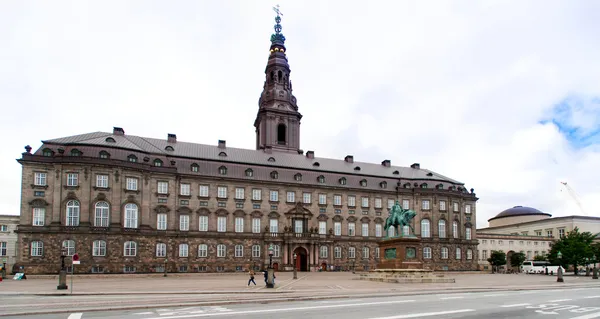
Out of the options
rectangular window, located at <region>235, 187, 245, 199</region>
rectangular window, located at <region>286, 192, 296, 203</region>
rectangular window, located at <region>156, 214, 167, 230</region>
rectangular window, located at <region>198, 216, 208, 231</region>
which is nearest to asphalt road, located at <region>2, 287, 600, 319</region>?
rectangular window, located at <region>156, 214, 167, 230</region>

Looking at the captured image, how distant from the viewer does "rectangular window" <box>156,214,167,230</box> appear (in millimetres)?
70688

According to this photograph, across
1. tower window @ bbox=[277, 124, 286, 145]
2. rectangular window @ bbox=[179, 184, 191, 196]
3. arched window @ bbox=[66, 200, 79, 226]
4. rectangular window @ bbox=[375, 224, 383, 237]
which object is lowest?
rectangular window @ bbox=[375, 224, 383, 237]

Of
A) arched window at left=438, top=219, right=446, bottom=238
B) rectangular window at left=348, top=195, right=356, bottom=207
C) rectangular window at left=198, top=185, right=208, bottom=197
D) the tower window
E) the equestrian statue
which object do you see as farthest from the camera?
the tower window

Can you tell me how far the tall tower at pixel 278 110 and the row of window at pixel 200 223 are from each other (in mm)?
16188

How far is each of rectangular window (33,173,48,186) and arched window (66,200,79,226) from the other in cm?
395

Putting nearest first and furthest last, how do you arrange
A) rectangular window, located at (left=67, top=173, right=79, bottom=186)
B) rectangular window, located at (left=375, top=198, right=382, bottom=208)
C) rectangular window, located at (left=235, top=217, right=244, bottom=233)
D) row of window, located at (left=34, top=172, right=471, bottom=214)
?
1. rectangular window, located at (left=67, top=173, right=79, bottom=186)
2. row of window, located at (left=34, top=172, right=471, bottom=214)
3. rectangular window, located at (left=235, top=217, right=244, bottom=233)
4. rectangular window, located at (left=375, top=198, right=382, bottom=208)

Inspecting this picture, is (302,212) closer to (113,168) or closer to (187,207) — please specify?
(187,207)

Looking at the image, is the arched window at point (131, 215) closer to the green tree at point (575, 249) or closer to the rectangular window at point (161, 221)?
the rectangular window at point (161, 221)

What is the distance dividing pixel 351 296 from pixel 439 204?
214 ft

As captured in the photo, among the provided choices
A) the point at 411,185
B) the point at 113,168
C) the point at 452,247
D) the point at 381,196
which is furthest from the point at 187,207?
the point at 452,247

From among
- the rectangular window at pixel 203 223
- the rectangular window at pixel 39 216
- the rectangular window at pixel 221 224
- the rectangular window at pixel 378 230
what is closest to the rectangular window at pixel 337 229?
the rectangular window at pixel 378 230

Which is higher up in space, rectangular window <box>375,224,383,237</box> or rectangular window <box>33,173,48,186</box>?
rectangular window <box>33,173,48,186</box>

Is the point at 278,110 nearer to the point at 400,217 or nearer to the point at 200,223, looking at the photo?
the point at 200,223

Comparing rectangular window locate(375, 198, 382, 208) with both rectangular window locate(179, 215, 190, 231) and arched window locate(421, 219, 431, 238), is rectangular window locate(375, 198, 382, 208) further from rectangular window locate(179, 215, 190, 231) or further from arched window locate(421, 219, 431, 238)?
rectangular window locate(179, 215, 190, 231)
